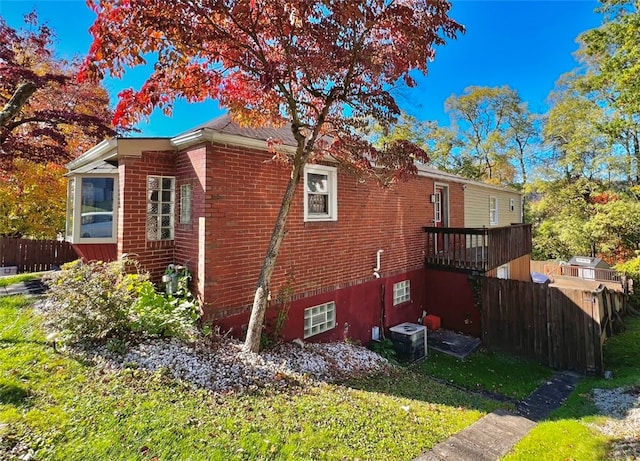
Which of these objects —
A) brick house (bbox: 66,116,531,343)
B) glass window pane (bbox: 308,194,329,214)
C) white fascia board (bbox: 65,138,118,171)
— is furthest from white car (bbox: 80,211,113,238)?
glass window pane (bbox: 308,194,329,214)

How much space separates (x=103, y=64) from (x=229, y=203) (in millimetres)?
2761

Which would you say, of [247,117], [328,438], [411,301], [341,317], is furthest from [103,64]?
[411,301]

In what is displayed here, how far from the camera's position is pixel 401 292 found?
10312 mm

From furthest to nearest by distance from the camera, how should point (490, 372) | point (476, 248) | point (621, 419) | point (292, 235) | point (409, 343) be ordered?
point (476, 248)
point (409, 343)
point (490, 372)
point (292, 235)
point (621, 419)

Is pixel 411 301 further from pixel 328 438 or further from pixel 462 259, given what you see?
pixel 328 438

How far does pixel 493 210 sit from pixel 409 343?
1191cm

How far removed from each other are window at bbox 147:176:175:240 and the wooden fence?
1025 centimetres

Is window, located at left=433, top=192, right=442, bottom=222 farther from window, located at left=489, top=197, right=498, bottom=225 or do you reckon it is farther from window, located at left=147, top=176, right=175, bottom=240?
window, located at left=147, top=176, right=175, bottom=240

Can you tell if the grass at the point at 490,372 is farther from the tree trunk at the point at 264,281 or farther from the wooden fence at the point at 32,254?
the wooden fence at the point at 32,254

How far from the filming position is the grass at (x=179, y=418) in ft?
9.73

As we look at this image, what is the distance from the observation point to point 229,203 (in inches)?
237

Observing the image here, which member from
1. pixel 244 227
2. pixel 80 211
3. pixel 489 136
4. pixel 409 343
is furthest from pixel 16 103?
pixel 489 136

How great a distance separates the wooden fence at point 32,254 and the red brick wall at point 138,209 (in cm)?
1027

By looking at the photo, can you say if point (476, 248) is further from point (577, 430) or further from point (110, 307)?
point (110, 307)
